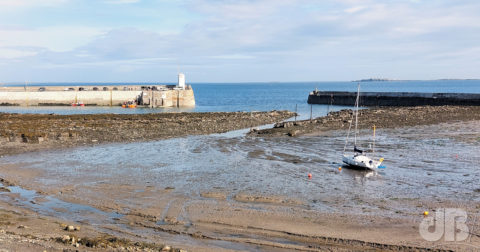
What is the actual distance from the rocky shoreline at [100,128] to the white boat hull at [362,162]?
704 inches

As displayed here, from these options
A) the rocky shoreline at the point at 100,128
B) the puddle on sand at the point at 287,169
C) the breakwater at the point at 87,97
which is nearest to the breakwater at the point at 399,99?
the breakwater at the point at 87,97

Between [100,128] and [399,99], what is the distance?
2233 inches

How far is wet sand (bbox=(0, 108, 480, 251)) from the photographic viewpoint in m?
12.7

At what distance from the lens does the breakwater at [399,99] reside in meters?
66.3

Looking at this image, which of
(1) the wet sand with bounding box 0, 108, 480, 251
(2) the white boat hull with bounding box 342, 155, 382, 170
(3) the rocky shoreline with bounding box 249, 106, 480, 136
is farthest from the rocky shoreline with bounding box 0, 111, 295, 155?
(2) the white boat hull with bounding box 342, 155, 382, 170

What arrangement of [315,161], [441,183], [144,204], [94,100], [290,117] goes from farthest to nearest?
[94,100] < [290,117] < [315,161] < [441,183] < [144,204]

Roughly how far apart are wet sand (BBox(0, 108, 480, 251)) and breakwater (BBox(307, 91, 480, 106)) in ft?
129

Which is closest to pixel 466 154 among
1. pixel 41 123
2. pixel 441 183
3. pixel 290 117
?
pixel 441 183

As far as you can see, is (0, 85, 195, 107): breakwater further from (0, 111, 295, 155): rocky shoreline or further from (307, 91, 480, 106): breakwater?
(307, 91, 480, 106): breakwater

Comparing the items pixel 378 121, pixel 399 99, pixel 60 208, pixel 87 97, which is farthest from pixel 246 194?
pixel 87 97

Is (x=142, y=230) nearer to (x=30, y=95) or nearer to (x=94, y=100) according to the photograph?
(x=94, y=100)

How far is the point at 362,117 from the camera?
48656 mm

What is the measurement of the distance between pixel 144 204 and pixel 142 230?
321 centimetres

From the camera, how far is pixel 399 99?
77.9 meters
